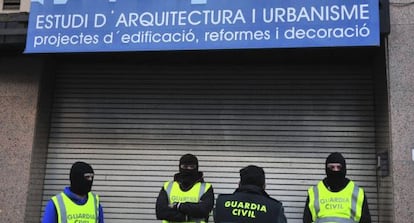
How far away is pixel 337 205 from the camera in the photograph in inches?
224

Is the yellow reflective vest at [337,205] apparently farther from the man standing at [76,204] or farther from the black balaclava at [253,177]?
the man standing at [76,204]

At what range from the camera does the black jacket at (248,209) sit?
4523 millimetres

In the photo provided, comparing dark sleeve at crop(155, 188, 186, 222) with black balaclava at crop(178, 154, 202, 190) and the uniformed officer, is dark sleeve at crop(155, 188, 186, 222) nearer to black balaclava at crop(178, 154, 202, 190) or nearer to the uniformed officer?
black balaclava at crop(178, 154, 202, 190)

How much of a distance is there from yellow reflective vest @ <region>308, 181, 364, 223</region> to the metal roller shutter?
5.22 feet

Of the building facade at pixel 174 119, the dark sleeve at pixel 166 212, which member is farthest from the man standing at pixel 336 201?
the building facade at pixel 174 119

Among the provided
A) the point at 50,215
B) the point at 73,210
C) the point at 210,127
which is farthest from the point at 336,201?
the point at 50,215

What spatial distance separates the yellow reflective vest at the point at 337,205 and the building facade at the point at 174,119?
4.88 ft

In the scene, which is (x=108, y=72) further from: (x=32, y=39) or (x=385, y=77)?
(x=385, y=77)

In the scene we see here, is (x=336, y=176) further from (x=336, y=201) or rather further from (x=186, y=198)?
(x=186, y=198)

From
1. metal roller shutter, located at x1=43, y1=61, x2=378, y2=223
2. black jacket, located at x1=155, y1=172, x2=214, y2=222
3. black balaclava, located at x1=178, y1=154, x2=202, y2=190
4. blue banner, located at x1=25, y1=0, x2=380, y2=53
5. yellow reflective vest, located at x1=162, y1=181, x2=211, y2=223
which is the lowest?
black jacket, located at x1=155, y1=172, x2=214, y2=222

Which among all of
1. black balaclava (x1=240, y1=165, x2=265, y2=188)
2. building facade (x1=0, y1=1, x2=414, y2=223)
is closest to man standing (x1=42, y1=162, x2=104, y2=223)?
black balaclava (x1=240, y1=165, x2=265, y2=188)

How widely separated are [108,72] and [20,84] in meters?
1.25

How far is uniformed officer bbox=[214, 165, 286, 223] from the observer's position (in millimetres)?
4523

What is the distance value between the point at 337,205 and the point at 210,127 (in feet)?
8.34
